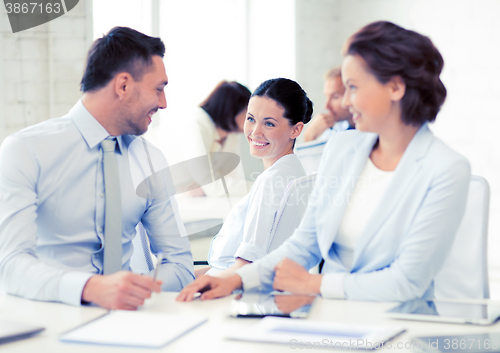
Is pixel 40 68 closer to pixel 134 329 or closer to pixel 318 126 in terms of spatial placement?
pixel 318 126

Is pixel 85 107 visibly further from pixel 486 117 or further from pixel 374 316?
pixel 486 117

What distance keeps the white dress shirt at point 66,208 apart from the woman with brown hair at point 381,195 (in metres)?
0.36

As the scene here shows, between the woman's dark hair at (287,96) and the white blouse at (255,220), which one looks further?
the woman's dark hair at (287,96)

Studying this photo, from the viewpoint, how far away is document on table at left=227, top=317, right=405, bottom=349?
77 cm

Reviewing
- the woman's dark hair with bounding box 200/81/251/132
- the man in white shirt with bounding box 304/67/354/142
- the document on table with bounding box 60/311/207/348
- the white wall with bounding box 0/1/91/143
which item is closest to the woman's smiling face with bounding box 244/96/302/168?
the document on table with bounding box 60/311/207/348

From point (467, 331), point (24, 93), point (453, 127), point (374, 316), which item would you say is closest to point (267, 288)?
point (374, 316)

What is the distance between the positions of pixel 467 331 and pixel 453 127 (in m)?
3.06

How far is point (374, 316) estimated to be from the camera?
0.92 metres

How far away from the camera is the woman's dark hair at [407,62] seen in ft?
3.64

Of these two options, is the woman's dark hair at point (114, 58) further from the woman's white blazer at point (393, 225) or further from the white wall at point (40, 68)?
the white wall at point (40, 68)

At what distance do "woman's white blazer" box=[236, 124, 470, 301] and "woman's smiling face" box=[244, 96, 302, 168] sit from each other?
564 millimetres

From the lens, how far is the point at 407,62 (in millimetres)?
1107

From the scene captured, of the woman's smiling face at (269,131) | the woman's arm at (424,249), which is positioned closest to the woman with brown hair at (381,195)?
the woman's arm at (424,249)

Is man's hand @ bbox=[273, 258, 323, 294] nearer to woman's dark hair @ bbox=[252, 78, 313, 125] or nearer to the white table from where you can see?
the white table
